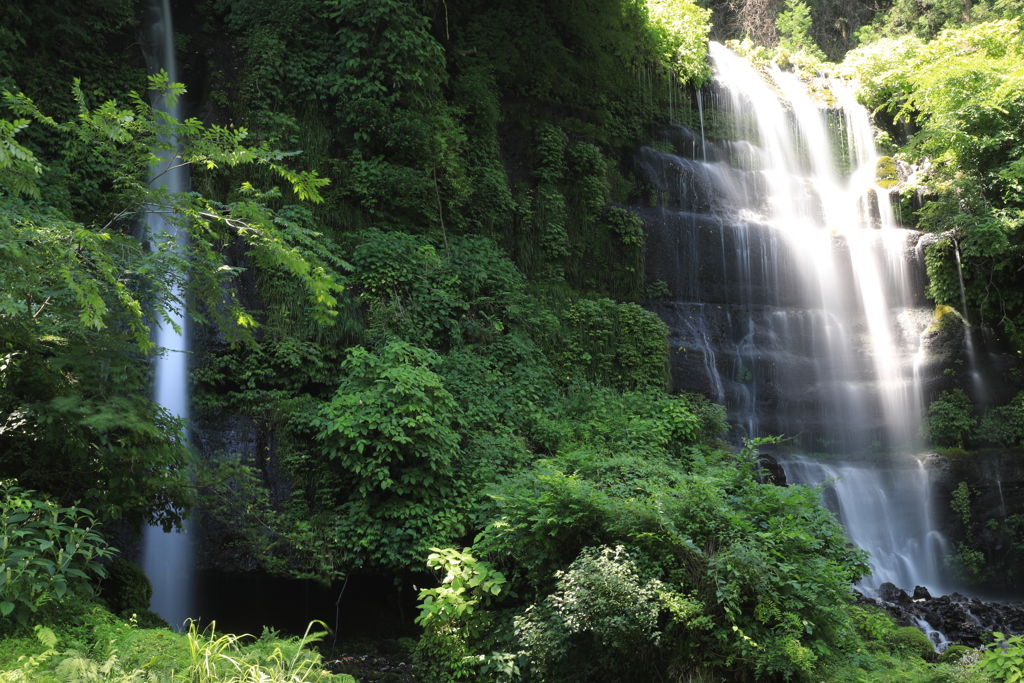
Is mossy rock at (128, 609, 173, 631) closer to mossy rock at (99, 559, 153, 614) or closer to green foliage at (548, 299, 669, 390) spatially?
mossy rock at (99, 559, 153, 614)

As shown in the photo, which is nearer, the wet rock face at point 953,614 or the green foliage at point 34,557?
the green foliage at point 34,557

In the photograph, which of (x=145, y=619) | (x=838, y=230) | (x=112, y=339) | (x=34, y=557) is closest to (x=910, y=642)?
(x=145, y=619)

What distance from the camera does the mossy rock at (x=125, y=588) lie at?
652cm

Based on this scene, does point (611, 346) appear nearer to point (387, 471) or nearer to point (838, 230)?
point (387, 471)

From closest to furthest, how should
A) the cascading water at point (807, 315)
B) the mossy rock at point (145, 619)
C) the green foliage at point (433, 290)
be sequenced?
the mossy rock at point (145, 619) → the green foliage at point (433, 290) → the cascading water at point (807, 315)

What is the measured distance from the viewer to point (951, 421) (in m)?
13.6

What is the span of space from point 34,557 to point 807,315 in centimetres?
1333

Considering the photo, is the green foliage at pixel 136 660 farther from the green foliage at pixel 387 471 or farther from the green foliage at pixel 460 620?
the green foliage at pixel 387 471

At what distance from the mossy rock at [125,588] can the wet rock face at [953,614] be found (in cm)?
898

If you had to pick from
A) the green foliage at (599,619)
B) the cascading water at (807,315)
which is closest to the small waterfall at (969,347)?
the cascading water at (807,315)

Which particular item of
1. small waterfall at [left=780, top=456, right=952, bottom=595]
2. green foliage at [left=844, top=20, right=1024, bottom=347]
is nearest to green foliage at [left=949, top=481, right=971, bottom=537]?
small waterfall at [left=780, top=456, right=952, bottom=595]

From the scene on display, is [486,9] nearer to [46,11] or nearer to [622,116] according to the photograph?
[622,116]

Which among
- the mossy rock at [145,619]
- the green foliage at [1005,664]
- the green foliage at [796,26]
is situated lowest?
the green foliage at [1005,664]

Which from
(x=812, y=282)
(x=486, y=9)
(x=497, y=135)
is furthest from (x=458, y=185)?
(x=812, y=282)
